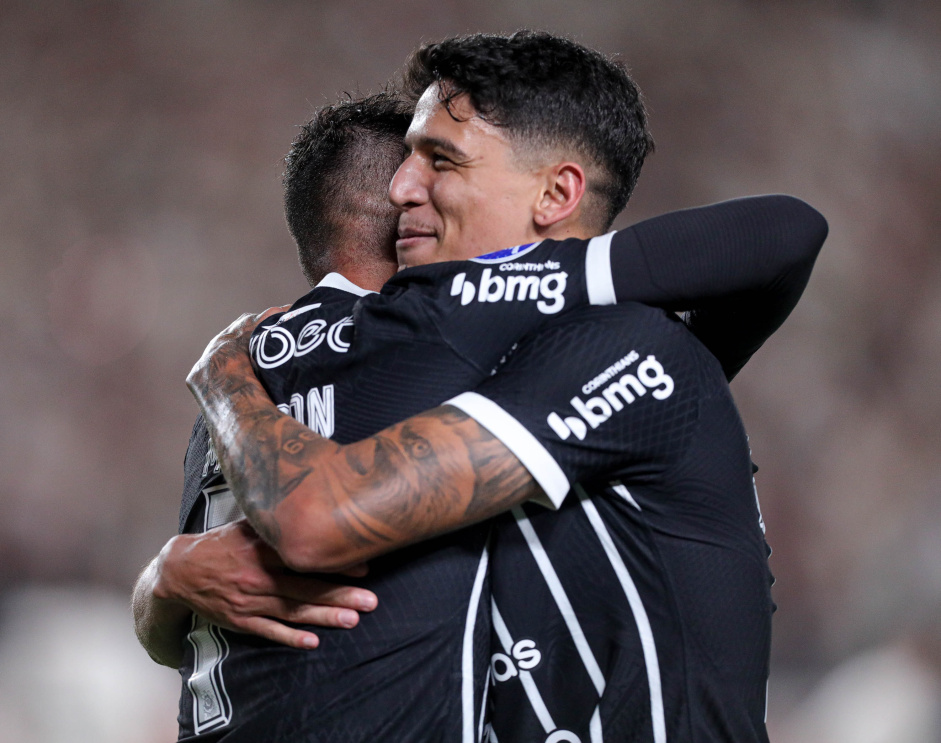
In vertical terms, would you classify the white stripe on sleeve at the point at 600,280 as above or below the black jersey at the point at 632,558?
above

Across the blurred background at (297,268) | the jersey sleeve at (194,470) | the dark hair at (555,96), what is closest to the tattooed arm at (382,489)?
the jersey sleeve at (194,470)

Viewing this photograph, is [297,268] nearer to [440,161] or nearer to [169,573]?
[440,161]

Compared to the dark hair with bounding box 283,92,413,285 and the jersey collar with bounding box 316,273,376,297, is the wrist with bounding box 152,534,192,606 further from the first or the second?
the dark hair with bounding box 283,92,413,285

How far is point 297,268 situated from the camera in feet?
17.4

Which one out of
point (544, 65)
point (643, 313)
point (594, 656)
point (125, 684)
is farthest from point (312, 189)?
point (125, 684)

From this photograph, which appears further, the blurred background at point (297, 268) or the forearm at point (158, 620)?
the blurred background at point (297, 268)

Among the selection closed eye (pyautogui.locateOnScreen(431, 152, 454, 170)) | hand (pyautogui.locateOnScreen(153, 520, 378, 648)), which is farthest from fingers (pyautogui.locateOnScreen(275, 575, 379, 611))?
closed eye (pyautogui.locateOnScreen(431, 152, 454, 170))

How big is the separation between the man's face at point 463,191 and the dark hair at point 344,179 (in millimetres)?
180

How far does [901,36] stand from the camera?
495 cm

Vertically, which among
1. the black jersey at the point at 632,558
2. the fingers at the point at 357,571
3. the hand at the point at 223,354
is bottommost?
the black jersey at the point at 632,558

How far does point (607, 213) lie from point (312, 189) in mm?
547

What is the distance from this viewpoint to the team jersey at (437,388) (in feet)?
3.51

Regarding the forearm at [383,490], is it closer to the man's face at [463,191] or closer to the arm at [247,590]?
the arm at [247,590]

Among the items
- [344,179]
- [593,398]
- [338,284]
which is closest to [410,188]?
[338,284]
